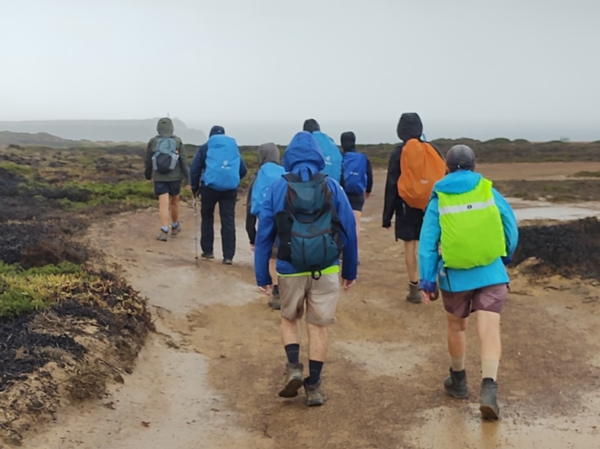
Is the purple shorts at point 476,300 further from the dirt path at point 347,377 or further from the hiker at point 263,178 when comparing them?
the hiker at point 263,178

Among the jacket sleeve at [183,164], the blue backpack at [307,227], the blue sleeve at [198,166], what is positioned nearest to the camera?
the blue backpack at [307,227]

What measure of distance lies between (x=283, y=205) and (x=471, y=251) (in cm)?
133

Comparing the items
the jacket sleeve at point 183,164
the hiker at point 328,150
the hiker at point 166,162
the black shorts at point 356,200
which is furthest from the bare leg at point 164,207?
the hiker at point 328,150

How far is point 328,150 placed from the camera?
897 centimetres

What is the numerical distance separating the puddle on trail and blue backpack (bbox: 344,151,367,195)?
4962mm

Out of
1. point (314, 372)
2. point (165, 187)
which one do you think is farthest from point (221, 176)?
point (314, 372)

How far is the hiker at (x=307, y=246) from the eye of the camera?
492cm

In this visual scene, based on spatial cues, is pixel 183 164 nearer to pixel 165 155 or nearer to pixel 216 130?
pixel 165 155

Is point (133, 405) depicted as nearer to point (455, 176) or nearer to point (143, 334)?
point (143, 334)

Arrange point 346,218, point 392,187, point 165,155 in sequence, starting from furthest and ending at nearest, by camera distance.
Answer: point 165,155, point 392,187, point 346,218

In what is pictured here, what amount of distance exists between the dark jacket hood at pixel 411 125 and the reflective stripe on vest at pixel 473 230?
2.75 metres

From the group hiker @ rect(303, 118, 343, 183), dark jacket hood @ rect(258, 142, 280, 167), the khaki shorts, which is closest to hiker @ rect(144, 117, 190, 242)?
hiker @ rect(303, 118, 343, 183)

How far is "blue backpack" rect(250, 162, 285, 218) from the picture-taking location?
7301mm

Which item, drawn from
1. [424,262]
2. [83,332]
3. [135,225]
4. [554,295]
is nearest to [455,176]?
[424,262]
